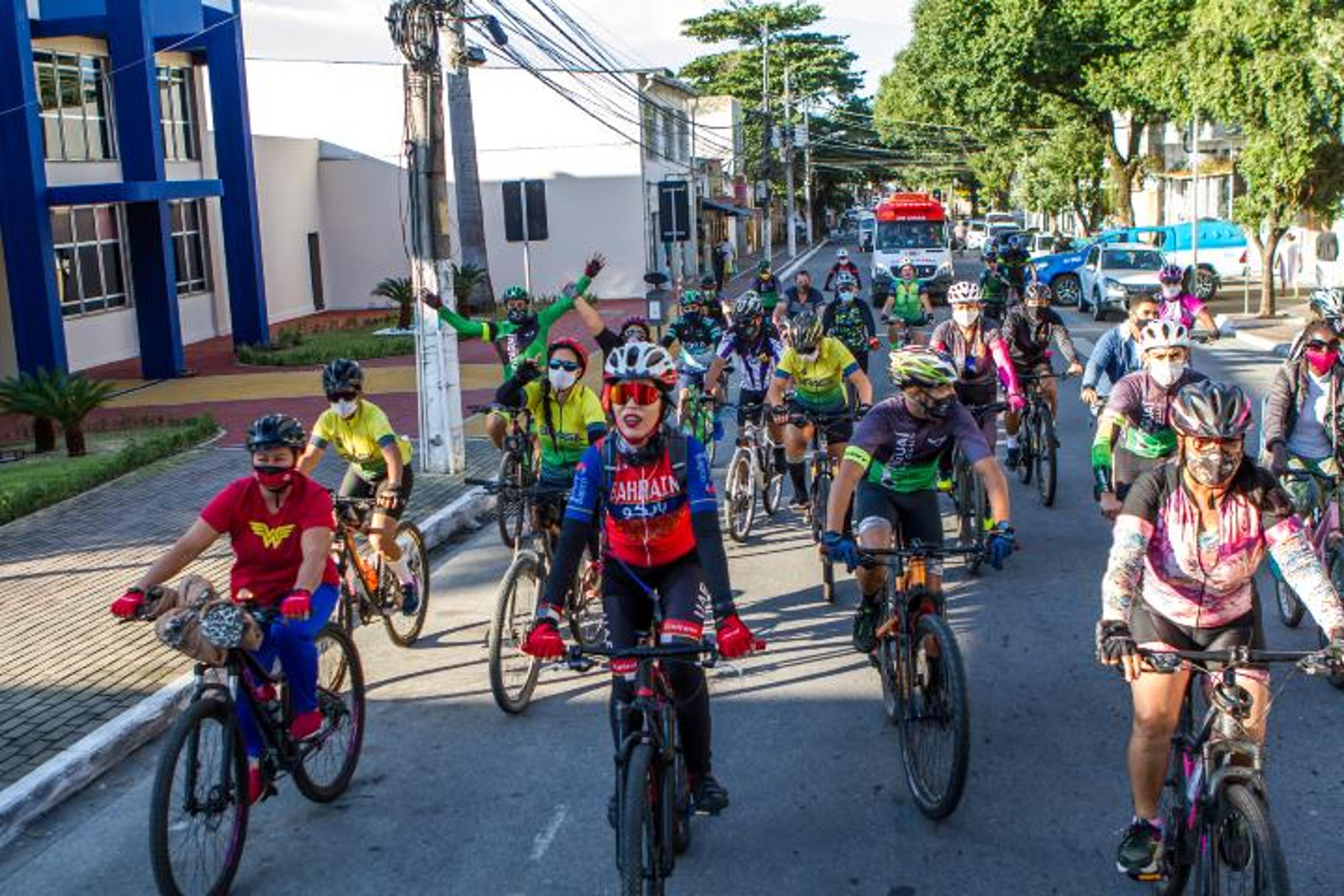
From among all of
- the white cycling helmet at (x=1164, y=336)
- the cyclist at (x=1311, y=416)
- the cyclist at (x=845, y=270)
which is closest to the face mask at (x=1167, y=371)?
the white cycling helmet at (x=1164, y=336)

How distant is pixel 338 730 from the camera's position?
21.1 ft

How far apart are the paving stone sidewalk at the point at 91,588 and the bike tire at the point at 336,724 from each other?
1510mm

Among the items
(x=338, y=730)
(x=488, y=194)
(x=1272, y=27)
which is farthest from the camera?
(x=488, y=194)

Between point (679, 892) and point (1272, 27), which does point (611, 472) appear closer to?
point (679, 892)

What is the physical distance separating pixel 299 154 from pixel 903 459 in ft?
116

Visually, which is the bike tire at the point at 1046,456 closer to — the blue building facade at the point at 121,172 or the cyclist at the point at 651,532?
the cyclist at the point at 651,532

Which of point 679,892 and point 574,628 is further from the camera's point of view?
point 574,628

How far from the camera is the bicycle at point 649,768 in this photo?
457 cm

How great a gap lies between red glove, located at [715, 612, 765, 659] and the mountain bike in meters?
5.12

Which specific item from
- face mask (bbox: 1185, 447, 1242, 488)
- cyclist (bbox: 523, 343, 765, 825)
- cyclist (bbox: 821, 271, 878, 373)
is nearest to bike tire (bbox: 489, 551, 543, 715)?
cyclist (bbox: 523, 343, 765, 825)

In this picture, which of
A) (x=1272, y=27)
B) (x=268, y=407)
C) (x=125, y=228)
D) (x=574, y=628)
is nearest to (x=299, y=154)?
(x=125, y=228)

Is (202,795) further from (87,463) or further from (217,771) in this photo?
(87,463)

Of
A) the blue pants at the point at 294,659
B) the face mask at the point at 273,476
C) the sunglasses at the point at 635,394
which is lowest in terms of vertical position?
the blue pants at the point at 294,659

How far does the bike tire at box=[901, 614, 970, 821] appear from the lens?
566 centimetres
